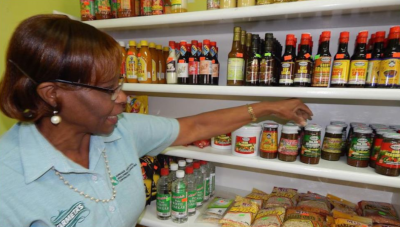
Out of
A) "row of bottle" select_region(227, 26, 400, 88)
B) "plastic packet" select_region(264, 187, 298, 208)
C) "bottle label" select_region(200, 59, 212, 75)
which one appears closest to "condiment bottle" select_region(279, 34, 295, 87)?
"row of bottle" select_region(227, 26, 400, 88)

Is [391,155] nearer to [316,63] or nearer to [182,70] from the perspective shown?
[316,63]

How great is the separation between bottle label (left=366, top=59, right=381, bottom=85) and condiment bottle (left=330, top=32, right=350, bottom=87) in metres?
0.07

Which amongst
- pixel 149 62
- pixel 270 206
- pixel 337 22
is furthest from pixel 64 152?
pixel 337 22

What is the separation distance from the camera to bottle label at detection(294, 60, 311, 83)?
0.92 meters

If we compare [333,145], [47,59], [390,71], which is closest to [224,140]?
[333,145]

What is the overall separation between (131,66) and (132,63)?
2 cm

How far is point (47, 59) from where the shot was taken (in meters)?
0.58

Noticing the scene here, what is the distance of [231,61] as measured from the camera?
1018mm

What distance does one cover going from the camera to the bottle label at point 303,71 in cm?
92

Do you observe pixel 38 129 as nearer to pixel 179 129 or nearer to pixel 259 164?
pixel 179 129

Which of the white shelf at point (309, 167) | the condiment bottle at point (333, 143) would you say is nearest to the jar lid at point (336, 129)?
the condiment bottle at point (333, 143)

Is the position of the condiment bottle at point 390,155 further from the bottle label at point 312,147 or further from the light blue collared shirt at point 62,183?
the light blue collared shirt at point 62,183

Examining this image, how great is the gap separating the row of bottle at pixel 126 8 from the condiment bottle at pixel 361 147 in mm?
895

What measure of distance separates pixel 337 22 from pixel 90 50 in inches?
39.9
